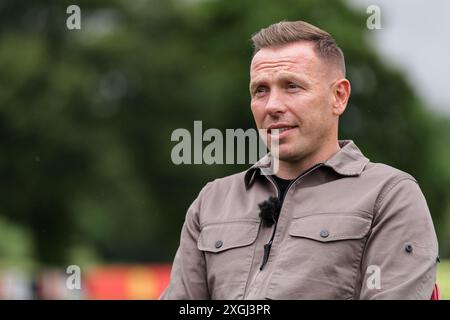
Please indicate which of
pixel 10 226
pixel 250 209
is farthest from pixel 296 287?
pixel 10 226

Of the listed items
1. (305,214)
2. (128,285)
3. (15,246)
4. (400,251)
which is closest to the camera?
(400,251)

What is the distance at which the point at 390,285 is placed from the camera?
4141 millimetres

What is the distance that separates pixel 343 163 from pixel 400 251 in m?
0.53

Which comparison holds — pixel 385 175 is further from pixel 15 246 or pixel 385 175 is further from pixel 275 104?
pixel 15 246

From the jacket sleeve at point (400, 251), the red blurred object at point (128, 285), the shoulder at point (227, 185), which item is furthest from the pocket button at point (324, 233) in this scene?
the red blurred object at point (128, 285)

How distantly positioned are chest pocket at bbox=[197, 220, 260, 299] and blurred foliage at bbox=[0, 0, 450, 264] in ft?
94.5

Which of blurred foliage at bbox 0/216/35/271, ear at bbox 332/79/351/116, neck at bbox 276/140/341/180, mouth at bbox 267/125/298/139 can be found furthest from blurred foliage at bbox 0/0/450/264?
mouth at bbox 267/125/298/139

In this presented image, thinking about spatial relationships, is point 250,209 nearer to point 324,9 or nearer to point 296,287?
point 296,287

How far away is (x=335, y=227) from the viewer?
14.0 ft

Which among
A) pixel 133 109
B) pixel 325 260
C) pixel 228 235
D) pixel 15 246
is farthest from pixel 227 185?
pixel 15 246

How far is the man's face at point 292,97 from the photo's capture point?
455cm

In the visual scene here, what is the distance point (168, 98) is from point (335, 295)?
114 ft

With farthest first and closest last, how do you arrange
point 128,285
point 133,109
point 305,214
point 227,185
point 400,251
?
point 133,109 < point 128,285 < point 227,185 < point 305,214 < point 400,251

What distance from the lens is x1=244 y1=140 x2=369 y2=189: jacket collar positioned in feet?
14.8
